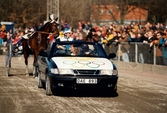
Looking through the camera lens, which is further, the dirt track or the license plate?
the license plate

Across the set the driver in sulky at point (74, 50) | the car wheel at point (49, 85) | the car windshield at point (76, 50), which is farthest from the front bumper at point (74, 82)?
the driver in sulky at point (74, 50)

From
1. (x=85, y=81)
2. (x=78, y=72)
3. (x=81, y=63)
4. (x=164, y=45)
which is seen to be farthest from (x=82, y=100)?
(x=164, y=45)

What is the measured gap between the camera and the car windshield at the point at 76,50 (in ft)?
45.9

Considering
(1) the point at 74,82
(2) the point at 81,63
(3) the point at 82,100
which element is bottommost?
(3) the point at 82,100

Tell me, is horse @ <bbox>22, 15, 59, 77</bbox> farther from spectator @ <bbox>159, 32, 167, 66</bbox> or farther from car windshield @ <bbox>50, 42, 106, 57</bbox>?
car windshield @ <bbox>50, 42, 106, 57</bbox>

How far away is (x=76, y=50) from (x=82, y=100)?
87.1 inches

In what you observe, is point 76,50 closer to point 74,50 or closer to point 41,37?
point 74,50

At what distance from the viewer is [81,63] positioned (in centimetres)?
1291

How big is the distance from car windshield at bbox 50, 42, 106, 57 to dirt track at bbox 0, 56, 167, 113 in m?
1.13

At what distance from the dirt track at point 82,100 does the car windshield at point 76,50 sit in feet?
3.69

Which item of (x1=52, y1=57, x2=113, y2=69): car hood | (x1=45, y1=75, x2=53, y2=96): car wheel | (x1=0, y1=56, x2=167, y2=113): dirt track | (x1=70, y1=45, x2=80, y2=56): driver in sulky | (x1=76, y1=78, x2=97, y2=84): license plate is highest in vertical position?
(x1=70, y1=45, x2=80, y2=56): driver in sulky

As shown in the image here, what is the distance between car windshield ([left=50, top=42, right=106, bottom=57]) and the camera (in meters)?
14.0

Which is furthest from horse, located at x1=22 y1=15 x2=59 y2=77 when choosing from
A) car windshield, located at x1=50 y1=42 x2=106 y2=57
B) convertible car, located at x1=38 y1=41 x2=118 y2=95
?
convertible car, located at x1=38 y1=41 x2=118 y2=95

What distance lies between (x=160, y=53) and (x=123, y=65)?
152 inches
